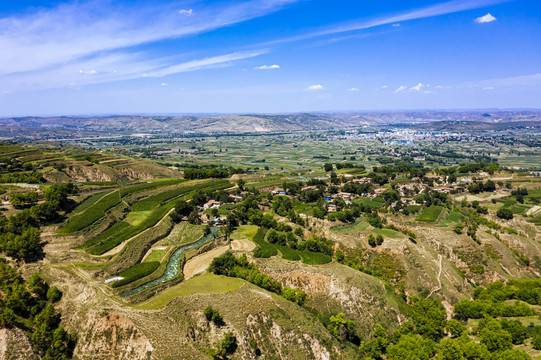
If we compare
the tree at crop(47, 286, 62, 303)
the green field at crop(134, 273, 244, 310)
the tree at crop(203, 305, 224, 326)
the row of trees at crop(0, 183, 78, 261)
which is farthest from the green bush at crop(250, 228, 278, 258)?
the row of trees at crop(0, 183, 78, 261)

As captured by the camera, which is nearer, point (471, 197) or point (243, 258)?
point (243, 258)

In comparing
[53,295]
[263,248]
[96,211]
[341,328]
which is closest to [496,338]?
[341,328]

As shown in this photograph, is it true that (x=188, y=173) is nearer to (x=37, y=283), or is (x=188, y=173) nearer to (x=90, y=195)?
(x=90, y=195)

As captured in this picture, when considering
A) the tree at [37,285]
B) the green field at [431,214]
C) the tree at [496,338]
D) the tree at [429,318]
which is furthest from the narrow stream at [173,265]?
the green field at [431,214]

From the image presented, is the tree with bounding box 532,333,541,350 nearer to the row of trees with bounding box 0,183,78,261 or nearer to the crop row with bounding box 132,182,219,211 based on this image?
the row of trees with bounding box 0,183,78,261

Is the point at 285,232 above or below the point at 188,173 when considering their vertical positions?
below

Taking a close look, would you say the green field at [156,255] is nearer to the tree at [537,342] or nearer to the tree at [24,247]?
the tree at [24,247]

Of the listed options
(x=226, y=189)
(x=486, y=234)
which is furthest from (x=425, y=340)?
(x=226, y=189)
